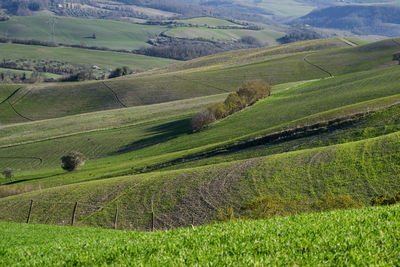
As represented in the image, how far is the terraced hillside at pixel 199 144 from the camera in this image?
99.3 feet

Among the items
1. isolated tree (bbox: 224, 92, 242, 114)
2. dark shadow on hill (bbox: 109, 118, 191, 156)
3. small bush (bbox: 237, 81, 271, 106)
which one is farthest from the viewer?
small bush (bbox: 237, 81, 271, 106)

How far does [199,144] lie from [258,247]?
2122 inches

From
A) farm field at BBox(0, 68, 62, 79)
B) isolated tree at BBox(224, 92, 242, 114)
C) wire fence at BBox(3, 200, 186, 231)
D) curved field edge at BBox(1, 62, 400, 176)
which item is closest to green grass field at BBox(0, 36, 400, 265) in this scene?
wire fence at BBox(3, 200, 186, 231)

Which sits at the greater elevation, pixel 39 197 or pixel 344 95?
pixel 344 95

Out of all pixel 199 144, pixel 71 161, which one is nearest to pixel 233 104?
pixel 199 144

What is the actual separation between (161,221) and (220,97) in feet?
266

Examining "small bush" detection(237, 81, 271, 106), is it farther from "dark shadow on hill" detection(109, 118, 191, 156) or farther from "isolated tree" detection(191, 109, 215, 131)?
"dark shadow on hill" detection(109, 118, 191, 156)

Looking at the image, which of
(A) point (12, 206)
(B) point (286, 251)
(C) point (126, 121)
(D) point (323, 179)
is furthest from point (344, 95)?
(B) point (286, 251)

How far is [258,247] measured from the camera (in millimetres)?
9656

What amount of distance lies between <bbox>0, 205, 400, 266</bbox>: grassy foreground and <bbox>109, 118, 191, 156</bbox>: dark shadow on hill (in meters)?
61.5

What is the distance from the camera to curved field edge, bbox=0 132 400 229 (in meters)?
28.4

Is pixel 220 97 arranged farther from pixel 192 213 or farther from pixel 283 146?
pixel 192 213

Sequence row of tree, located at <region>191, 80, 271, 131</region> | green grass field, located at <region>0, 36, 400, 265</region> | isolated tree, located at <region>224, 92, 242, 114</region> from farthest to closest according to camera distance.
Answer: isolated tree, located at <region>224, 92, 242, 114</region> → row of tree, located at <region>191, 80, 271, 131</region> → green grass field, located at <region>0, 36, 400, 265</region>

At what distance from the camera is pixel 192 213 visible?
28.8 m
